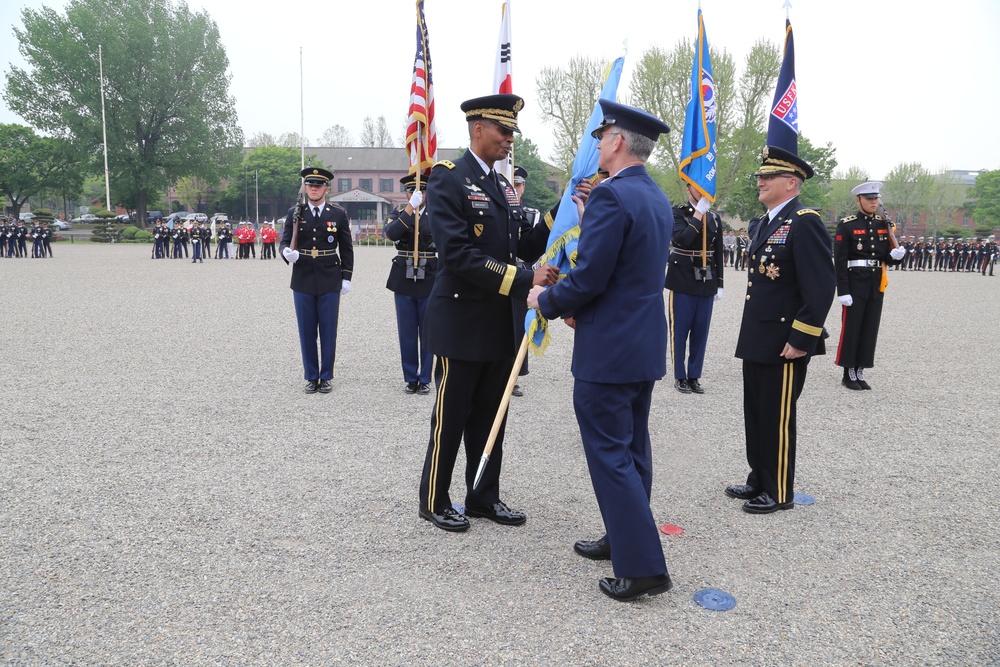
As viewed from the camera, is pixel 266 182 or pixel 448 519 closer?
pixel 448 519

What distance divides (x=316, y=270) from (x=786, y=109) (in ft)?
15.5

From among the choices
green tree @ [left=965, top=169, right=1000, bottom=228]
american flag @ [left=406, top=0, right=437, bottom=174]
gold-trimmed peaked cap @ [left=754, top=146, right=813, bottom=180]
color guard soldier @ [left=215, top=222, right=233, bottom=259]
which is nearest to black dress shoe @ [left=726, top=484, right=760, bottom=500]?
gold-trimmed peaked cap @ [left=754, top=146, right=813, bottom=180]

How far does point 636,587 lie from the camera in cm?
335

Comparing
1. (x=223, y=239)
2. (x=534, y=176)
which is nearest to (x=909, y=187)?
(x=534, y=176)

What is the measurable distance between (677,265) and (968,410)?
10.3 ft

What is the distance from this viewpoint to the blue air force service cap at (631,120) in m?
3.38

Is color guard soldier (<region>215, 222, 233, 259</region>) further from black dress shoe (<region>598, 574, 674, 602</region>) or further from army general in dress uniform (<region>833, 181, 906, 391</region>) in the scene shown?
black dress shoe (<region>598, 574, 674, 602</region>)

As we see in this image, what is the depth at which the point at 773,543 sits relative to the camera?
4.03 metres

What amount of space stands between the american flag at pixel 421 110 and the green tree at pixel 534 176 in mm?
68667

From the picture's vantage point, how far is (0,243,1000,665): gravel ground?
9.89 ft

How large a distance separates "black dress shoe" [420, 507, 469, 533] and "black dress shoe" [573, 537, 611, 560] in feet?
2.27

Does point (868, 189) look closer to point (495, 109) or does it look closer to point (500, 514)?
point (495, 109)

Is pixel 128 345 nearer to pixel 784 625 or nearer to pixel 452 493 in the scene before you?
pixel 452 493

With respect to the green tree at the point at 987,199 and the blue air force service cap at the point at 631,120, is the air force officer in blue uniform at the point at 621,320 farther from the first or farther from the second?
the green tree at the point at 987,199
